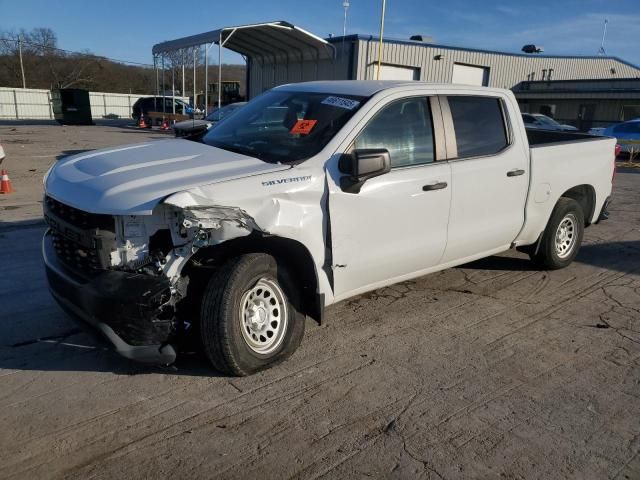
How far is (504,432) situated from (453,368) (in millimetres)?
772

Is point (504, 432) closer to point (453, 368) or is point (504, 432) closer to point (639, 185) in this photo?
point (453, 368)

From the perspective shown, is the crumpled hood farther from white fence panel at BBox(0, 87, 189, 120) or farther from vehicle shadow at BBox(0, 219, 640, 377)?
white fence panel at BBox(0, 87, 189, 120)

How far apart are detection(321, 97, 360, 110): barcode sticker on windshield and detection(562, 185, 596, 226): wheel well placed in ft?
10.7

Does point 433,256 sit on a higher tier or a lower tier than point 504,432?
higher

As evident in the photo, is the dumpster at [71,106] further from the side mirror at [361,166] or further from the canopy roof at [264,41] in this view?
the side mirror at [361,166]

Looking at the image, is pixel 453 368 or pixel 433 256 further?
pixel 433 256

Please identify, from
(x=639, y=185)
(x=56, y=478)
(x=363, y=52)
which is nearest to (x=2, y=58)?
(x=363, y=52)

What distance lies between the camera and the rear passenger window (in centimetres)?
484

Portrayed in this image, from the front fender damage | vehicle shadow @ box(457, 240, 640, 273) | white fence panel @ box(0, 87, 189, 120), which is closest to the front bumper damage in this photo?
the front fender damage

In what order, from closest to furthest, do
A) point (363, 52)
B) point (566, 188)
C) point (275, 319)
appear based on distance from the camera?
point (275, 319) → point (566, 188) → point (363, 52)

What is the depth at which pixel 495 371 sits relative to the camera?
391cm

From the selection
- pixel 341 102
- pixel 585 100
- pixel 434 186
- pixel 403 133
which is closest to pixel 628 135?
pixel 585 100

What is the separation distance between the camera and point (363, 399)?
348cm

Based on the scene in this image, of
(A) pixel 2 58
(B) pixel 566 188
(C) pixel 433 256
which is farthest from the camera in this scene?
(A) pixel 2 58
